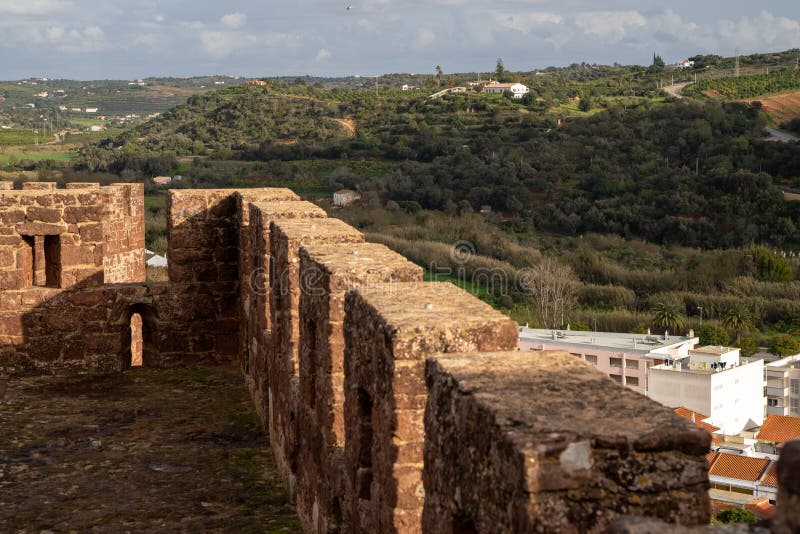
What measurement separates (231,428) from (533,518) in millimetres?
6548

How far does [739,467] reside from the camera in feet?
82.1

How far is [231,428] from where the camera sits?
8422 mm

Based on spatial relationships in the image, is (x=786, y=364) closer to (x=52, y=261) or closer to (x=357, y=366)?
(x=52, y=261)

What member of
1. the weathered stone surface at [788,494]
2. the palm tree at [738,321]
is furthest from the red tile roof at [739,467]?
the weathered stone surface at [788,494]

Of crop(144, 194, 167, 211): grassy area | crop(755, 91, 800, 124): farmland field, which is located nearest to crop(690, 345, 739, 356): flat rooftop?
crop(144, 194, 167, 211): grassy area

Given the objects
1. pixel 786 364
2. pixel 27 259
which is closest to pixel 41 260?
pixel 27 259

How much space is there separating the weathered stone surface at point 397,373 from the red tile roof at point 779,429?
95.6 feet

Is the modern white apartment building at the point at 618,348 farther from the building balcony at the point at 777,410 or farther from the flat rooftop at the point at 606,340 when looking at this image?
the building balcony at the point at 777,410

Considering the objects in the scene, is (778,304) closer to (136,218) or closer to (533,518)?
(136,218)

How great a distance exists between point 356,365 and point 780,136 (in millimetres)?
65577

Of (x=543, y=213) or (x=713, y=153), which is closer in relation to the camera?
(x=543, y=213)

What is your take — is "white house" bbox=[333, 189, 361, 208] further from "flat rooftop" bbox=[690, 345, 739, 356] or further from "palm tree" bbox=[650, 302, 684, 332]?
"flat rooftop" bbox=[690, 345, 739, 356]

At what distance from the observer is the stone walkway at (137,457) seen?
649 cm

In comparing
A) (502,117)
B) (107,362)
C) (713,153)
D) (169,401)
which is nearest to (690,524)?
(169,401)
